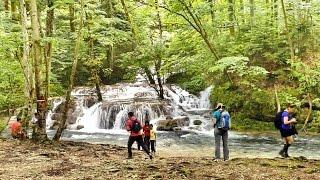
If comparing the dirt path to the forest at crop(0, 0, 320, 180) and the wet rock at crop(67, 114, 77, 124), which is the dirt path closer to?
the forest at crop(0, 0, 320, 180)

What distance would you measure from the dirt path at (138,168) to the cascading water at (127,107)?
12236 mm

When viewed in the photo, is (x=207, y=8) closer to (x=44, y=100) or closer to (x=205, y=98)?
(x=44, y=100)

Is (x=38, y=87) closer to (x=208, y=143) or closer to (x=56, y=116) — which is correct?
(x=208, y=143)

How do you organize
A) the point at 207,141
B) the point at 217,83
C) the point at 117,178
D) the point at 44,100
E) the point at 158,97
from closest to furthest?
the point at 117,178 < the point at 44,100 < the point at 207,141 < the point at 217,83 < the point at 158,97

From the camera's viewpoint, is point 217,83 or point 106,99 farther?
point 106,99

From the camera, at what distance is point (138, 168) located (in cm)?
963

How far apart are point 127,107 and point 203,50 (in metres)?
6.95

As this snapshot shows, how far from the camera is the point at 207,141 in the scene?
19.4 metres

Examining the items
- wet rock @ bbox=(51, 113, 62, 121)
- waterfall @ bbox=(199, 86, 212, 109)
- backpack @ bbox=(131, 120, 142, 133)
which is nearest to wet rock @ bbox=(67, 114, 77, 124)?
wet rock @ bbox=(51, 113, 62, 121)

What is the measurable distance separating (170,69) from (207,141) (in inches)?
268

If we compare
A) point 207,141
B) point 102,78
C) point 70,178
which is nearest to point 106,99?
point 102,78

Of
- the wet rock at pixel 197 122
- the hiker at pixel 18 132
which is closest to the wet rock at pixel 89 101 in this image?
the wet rock at pixel 197 122

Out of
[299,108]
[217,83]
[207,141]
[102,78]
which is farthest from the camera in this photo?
[102,78]

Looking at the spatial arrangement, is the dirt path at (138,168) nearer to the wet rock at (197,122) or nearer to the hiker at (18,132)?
the hiker at (18,132)
